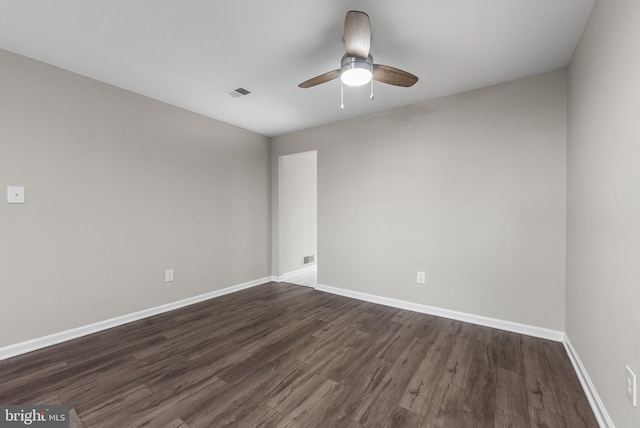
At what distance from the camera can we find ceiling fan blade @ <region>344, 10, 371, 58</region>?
1502mm

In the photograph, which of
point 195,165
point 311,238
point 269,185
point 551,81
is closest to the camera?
point 551,81

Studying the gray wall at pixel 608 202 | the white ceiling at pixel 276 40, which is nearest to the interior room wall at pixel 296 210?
the white ceiling at pixel 276 40

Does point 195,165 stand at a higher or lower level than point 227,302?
higher

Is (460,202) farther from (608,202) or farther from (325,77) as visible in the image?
(325,77)

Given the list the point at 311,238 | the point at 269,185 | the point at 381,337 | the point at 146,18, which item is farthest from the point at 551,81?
the point at 311,238

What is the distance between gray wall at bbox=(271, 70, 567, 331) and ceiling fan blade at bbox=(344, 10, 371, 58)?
1616 millimetres

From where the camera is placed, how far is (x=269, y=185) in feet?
14.2

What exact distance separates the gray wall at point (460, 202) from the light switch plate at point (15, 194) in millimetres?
3014

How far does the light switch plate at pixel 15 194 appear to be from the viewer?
1999 mm

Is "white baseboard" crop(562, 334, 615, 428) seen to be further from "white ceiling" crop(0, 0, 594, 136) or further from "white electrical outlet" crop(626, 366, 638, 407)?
"white ceiling" crop(0, 0, 594, 136)

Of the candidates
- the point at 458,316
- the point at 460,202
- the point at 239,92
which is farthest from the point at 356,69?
the point at 458,316

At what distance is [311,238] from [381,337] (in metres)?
2.89

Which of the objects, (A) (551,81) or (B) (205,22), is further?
(A) (551,81)

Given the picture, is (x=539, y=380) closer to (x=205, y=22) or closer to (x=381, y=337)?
(x=381, y=337)
